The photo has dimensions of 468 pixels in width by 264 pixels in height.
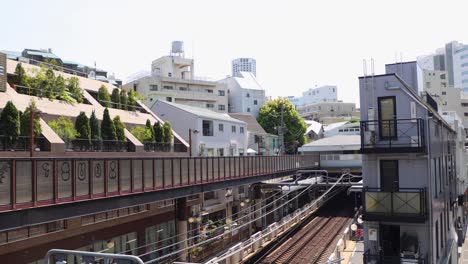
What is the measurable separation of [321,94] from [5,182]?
435 ft

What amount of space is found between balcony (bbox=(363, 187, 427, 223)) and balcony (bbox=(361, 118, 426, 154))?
1478 millimetres

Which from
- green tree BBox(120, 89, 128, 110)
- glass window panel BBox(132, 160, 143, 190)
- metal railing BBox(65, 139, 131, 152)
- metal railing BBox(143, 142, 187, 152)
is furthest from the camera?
green tree BBox(120, 89, 128, 110)

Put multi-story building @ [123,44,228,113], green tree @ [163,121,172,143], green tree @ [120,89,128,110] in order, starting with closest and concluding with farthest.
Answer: green tree @ [163,121,172,143]
green tree @ [120,89,128,110]
multi-story building @ [123,44,228,113]

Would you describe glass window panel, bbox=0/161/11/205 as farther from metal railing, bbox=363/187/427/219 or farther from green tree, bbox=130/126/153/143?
green tree, bbox=130/126/153/143

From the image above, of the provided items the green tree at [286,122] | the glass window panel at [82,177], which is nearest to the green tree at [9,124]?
the glass window panel at [82,177]

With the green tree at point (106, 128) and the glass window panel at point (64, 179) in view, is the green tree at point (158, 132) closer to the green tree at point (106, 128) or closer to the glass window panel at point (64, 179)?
the green tree at point (106, 128)

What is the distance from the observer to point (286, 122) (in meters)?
69.2

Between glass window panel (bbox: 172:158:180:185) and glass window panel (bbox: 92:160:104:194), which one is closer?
glass window panel (bbox: 92:160:104:194)

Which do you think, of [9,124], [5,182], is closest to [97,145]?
[9,124]

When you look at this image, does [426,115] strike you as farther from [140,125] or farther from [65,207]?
[140,125]

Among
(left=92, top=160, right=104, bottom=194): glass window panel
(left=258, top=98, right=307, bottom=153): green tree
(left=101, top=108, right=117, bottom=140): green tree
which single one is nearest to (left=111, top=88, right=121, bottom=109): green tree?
(left=101, top=108, right=117, bottom=140): green tree

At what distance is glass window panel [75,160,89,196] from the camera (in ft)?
47.5

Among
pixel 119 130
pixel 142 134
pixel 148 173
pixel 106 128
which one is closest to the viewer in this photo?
pixel 148 173

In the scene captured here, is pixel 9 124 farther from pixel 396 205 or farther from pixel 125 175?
pixel 396 205
